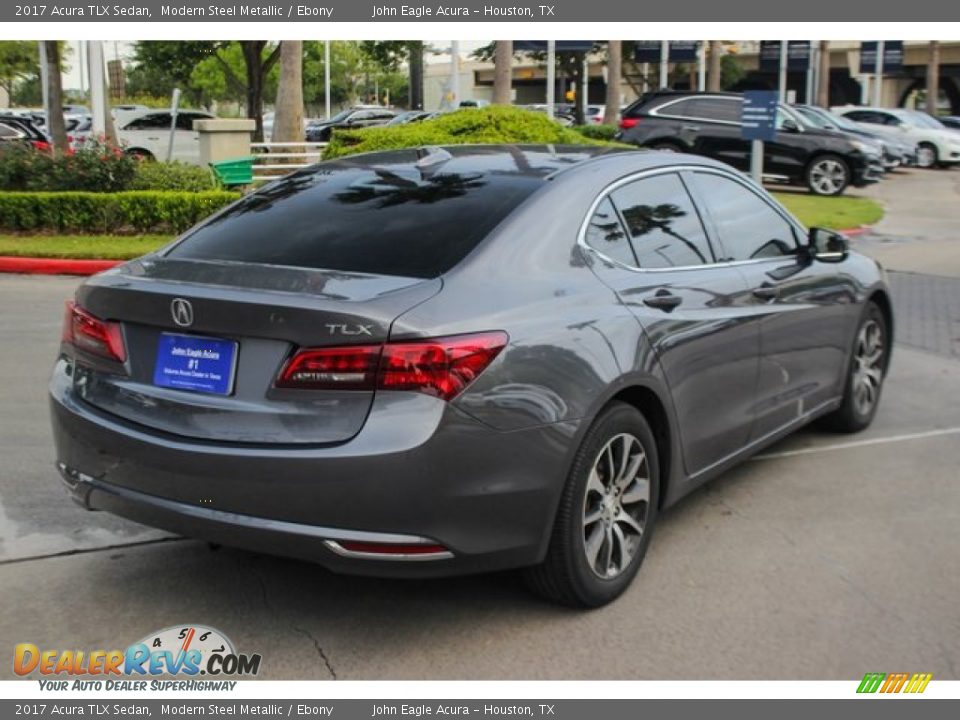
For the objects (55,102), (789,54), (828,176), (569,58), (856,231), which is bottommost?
(856,231)

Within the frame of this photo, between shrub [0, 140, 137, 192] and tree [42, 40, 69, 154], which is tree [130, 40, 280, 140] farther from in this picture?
shrub [0, 140, 137, 192]

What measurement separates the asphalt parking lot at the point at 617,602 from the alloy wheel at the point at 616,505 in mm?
186

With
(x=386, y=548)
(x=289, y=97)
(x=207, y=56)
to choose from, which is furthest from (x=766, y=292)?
(x=207, y=56)

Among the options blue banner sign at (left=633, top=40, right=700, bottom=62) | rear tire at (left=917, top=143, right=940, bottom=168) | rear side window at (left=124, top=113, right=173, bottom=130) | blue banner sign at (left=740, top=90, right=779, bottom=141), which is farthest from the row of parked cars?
blue banner sign at (left=633, top=40, right=700, bottom=62)

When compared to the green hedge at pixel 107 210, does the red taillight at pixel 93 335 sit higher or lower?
higher

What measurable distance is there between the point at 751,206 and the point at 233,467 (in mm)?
3121

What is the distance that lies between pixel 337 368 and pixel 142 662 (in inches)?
47.7

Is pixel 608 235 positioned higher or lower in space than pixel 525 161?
lower

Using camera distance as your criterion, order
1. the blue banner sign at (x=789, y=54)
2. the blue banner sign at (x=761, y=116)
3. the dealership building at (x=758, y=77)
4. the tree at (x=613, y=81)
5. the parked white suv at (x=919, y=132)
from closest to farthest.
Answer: the blue banner sign at (x=761, y=116), the parked white suv at (x=919, y=132), the tree at (x=613, y=81), the blue banner sign at (x=789, y=54), the dealership building at (x=758, y=77)

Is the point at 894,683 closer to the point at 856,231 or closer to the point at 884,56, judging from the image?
the point at 856,231

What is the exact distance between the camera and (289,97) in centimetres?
2297

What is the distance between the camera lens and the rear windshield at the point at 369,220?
3.93 meters

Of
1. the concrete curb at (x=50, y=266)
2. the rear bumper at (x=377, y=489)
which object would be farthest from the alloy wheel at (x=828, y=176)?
the rear bumper at (x=377, y=489)

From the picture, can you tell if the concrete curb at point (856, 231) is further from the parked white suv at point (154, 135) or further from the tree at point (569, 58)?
the tree at point (569, 58)
